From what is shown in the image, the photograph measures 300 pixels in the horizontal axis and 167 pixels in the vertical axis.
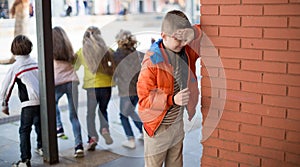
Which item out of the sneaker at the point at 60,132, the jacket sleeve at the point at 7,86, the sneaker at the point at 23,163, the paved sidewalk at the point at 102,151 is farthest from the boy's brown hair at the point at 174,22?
the sneaker at the point at 60,132

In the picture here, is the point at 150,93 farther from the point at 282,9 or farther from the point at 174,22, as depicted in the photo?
the point at 282,9

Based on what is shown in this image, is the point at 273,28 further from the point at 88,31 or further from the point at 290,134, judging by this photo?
the point at 88,31

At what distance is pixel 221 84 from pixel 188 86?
0.24 metres

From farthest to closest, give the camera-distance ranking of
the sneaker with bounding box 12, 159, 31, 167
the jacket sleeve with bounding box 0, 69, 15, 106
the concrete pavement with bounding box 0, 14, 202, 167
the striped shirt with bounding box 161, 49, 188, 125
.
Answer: the concrete pavement with bounding box 0, 14, 202, 167 < the sneaker with bounding box 12, 159, 31, 167 < the jacket sleeve with bounding box 0, 69, 15, 106 < the striped shirt with bounding box 161, 49, 188, 125

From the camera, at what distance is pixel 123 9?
7867mm

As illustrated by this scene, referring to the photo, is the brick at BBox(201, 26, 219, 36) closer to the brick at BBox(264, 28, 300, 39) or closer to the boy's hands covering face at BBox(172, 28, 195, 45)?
the boy's hands covering face at BBox(172, 28, 195, 45)

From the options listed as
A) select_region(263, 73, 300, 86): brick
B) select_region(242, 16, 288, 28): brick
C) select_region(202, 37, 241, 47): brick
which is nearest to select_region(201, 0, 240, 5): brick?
select_region(242, 16, 288, 28): brick

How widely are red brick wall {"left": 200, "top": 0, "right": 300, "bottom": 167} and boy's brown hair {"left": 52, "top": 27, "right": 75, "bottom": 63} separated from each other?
2210 millimetres

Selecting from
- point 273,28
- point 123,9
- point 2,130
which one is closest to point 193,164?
point 273,28

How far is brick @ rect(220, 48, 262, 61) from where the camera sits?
2.54 metres

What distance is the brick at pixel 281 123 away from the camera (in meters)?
2.48

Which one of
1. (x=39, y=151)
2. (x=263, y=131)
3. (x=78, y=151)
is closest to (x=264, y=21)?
(x=263, y=131)

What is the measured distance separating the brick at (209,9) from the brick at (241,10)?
0.12ft

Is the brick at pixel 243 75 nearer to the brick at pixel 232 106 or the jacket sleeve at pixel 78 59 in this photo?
the brick at pixel 232 106
